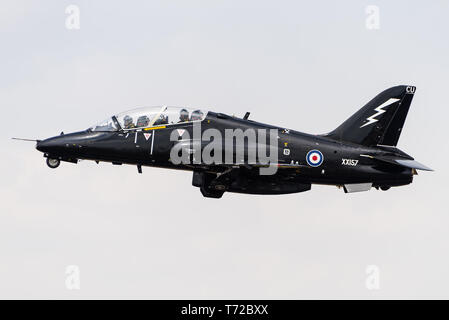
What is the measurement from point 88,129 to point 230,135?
6.28 metres

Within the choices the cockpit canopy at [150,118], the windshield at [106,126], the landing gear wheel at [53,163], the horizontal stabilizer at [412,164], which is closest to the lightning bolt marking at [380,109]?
the horizontal stabilizer at [412,164]

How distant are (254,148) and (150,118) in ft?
15.6

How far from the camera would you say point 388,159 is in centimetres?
3994

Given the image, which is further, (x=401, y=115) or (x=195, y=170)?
(x=401, y=115)

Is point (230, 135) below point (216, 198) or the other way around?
the other way around

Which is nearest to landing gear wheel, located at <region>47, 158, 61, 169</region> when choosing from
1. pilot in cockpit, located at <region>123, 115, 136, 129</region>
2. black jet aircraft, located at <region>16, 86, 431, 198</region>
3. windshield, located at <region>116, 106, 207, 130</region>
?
black jet aircraft, located at <region>16, 86, 431, 198</region>

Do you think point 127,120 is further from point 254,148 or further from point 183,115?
point 254,148

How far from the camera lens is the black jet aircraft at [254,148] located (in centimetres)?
3788

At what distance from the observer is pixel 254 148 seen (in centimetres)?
3819

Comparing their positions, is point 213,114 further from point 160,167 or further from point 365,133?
point 365,133

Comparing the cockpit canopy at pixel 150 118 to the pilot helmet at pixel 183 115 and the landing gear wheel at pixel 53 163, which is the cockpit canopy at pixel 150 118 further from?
the landing gear wheel at pixel 53 163

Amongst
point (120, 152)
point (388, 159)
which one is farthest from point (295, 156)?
point (120, 152)

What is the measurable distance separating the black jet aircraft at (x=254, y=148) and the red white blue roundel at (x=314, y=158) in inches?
1.8

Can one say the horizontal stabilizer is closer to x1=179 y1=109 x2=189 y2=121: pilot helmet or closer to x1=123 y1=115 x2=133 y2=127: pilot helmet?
x1=179 y1=109 x2=189 y2=121: pilot helmet
